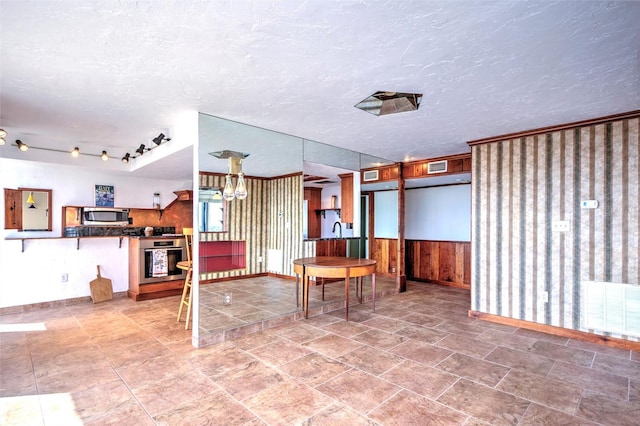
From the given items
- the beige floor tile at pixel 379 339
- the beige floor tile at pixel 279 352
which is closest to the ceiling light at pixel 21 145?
the beige floor tile at pixel 279 352

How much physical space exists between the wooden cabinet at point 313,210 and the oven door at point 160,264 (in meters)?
2.45

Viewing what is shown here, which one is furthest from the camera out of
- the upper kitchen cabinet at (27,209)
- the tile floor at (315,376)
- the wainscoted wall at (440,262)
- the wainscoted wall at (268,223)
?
the wainscoted wall at (440,262)

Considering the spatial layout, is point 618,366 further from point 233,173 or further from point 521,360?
point 233,173

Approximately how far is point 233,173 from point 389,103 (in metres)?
1.92

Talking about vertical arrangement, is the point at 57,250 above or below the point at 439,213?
below

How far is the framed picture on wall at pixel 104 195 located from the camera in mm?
5570

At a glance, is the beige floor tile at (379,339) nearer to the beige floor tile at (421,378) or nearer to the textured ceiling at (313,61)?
the beige floor tile at (421,378)

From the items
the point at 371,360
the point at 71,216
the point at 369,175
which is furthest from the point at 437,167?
the point at 71,216

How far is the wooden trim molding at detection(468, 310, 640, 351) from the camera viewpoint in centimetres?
332

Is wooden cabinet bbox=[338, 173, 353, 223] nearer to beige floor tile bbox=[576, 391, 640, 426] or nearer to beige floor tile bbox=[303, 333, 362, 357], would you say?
→ beige floor tile bbox=[303, 333, 362, 357]

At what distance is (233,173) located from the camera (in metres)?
3.67

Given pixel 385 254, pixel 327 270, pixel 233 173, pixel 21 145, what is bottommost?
pixel 385 254

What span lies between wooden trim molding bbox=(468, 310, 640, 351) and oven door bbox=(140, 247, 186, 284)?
16.0ft

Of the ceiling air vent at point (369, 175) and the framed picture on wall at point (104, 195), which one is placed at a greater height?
the ceiling air vent at point (369, 175)
